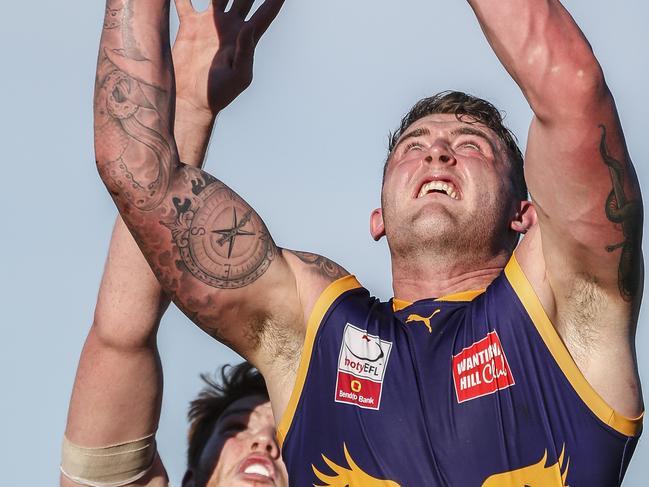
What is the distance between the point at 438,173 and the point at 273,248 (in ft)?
2.74

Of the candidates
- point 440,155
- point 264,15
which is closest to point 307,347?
point 440,155

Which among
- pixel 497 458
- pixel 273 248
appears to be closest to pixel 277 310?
pixel 273 248

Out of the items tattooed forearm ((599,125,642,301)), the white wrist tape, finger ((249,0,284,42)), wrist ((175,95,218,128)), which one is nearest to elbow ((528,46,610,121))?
tattooed forearm ((599,125,642,301))

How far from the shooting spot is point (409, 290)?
5734mm

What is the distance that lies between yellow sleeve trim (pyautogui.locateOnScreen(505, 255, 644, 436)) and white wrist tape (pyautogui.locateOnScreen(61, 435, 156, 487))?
7.88ft

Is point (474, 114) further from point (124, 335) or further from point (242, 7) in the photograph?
point (124, 335)

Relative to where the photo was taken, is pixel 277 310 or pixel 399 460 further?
pixel 277 310

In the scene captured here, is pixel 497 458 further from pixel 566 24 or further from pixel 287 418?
pixel 566 24

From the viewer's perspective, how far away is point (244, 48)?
19.4ft

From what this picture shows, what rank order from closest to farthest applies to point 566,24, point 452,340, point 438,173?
1. point 566,24
2. point 452,340
3. point 438,173

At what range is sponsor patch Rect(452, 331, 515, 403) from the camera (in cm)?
486

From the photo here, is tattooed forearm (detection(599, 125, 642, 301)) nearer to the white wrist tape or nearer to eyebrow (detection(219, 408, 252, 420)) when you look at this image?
the white wrist tape

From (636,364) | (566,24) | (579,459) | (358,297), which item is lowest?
(579,459)

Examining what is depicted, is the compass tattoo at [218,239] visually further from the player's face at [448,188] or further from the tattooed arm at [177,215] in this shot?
the player's face at [448,188]
